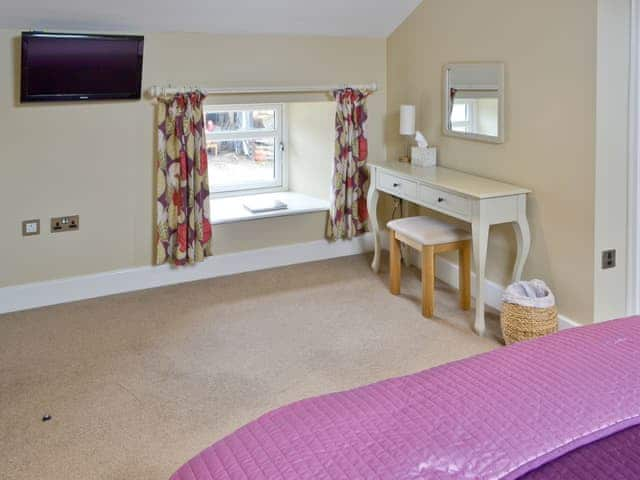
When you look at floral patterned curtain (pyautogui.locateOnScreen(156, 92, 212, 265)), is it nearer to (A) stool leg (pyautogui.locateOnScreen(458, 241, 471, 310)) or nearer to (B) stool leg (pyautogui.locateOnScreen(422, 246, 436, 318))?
(B) stool leg (pyautogui.locateOnScreen(422, 246, 436, 318))

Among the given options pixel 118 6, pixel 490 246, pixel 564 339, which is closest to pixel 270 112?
pixel 118 6

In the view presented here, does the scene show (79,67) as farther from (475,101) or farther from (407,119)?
(475,101)

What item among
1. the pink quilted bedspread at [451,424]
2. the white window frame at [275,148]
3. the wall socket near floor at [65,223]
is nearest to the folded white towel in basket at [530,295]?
the pink quilted bedspread at [451,424]

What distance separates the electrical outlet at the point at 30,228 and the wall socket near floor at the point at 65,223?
0.27 ft

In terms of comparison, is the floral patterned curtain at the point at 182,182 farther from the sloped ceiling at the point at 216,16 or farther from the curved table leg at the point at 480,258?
the curved table leg at the point at 480,258

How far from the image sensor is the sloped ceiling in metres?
3.70

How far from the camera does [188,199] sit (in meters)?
4.29

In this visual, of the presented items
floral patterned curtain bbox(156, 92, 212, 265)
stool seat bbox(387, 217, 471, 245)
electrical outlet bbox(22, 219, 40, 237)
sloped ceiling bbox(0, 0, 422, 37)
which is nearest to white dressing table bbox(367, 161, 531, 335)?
stool seat bbox(387, 217, 471, 245)

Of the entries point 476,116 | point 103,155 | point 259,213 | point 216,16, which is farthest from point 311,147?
point 103,155

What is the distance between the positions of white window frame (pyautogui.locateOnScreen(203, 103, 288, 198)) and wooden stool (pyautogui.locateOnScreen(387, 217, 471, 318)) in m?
1.50

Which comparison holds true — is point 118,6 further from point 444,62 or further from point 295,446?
point 295,446

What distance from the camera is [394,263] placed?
4137 millimetres

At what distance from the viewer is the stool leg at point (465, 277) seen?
384 centimetres

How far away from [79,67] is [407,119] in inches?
79.6
